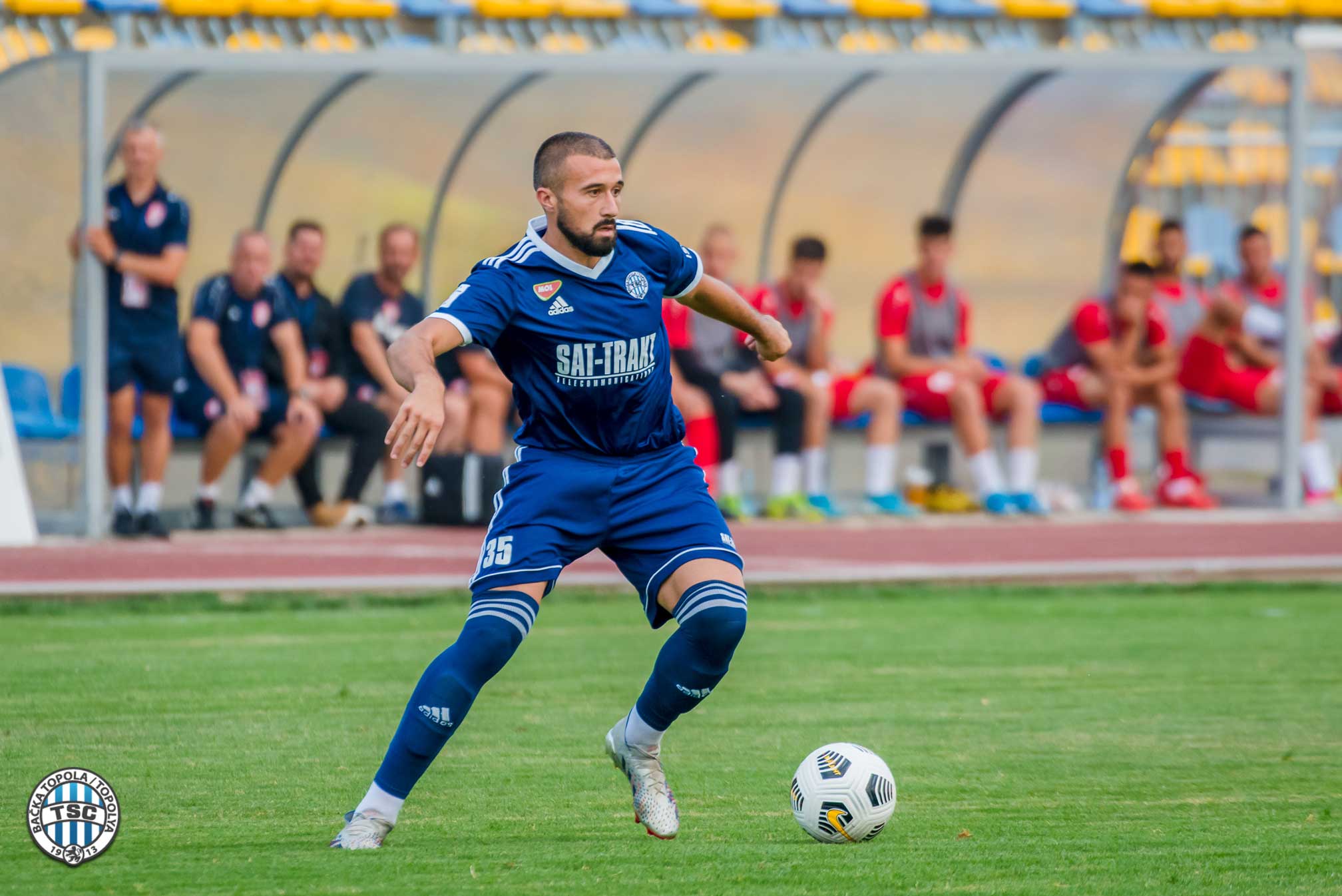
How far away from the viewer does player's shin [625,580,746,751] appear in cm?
479

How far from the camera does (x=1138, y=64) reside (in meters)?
13.9

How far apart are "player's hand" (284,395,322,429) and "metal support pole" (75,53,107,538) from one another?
110 cm

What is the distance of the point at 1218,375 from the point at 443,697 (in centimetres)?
1100

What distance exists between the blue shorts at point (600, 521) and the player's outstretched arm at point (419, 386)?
1.55 feet

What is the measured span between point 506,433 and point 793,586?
3.74 metres

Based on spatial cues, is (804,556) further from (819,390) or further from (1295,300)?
(1295,300)

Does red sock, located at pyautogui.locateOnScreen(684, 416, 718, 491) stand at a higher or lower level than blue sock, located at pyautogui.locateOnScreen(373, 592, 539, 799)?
higher

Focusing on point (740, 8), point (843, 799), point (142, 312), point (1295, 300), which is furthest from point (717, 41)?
point (843, 799)

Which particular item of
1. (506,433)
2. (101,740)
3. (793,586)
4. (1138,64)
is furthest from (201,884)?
(1138,64)

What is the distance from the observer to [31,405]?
12453 mm

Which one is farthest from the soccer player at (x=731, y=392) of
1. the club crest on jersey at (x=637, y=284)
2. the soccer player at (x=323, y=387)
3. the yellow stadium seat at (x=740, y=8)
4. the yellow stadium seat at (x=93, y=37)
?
the club crest on jersey at (x=637, y=284)

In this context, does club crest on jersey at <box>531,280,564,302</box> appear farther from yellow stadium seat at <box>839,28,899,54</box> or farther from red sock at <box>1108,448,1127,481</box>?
yellow stadium seat at <box>839,28,899,54</box>

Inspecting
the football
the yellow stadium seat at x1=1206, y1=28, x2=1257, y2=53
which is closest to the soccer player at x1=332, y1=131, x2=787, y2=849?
the football

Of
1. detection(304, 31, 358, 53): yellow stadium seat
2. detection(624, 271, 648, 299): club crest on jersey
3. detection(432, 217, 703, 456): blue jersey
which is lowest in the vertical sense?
detection(432, 217, 703, 456): blue jersey
